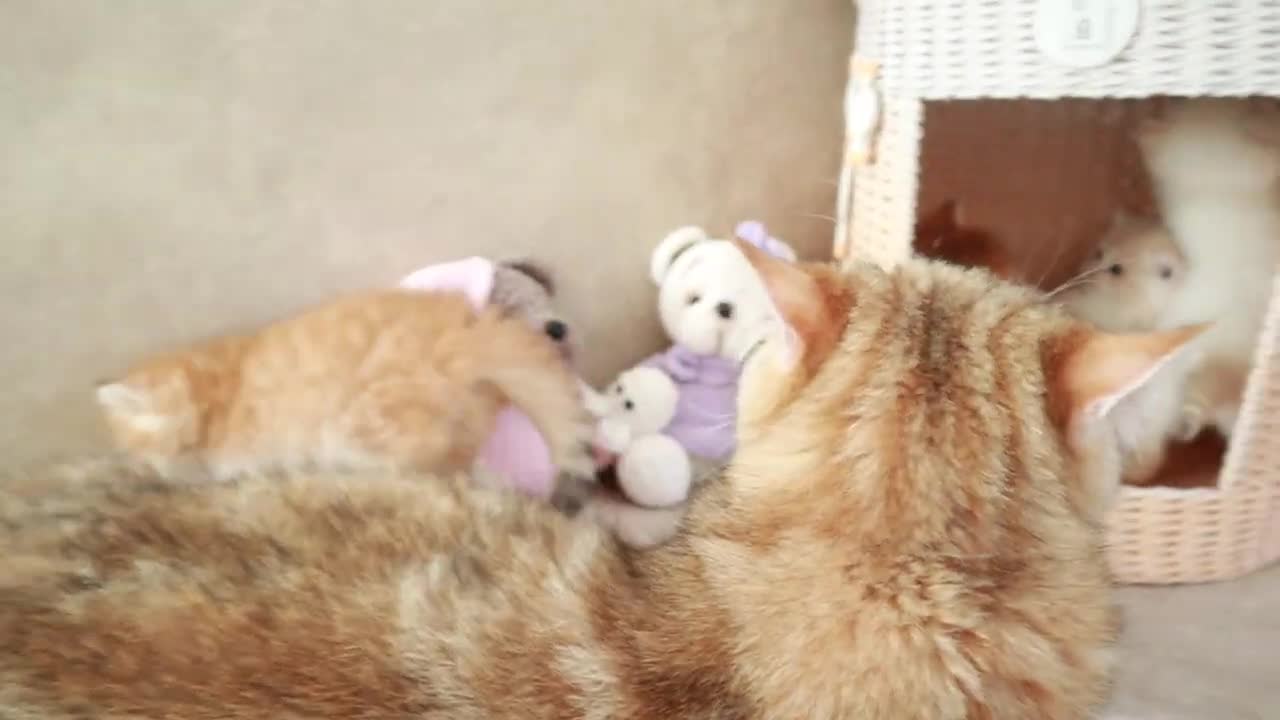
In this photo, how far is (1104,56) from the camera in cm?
106

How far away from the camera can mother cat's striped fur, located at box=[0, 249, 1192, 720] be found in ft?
2.06

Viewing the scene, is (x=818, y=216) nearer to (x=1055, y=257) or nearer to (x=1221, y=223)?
(x=1055, y=257)

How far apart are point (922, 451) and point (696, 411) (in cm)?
81

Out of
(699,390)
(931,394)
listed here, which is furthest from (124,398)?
(931,394)

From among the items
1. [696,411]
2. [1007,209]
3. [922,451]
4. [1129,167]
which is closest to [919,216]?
[1007,209]

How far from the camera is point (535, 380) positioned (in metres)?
1.28

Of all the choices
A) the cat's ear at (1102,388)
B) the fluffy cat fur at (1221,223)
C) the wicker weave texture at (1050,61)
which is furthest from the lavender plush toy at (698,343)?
the cat's ear at (1102,388)

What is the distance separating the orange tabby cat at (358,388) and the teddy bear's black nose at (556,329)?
7cm

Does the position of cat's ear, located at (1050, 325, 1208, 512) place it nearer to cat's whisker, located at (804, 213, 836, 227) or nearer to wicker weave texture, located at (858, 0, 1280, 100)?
wicker weave texture, located at (858, 0, 1280, 100)

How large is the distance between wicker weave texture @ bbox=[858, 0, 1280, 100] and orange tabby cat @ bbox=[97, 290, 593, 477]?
0.65m

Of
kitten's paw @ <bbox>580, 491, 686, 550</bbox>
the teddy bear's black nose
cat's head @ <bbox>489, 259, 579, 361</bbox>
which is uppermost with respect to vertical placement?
cat's head @ <bbox>489, 259, 579, 361</bbox>

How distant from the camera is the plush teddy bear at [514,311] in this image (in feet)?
4.25

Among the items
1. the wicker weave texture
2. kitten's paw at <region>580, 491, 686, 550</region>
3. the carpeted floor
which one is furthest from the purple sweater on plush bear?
the carpeted floor

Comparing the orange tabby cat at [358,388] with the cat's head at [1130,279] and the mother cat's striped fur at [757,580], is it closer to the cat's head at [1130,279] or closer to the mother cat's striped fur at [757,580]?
the mother cat's striped fur at [757,580]
